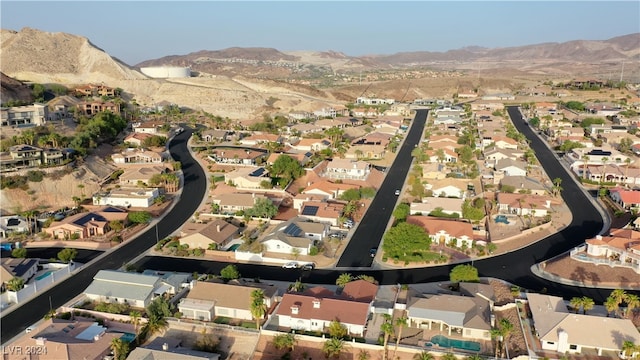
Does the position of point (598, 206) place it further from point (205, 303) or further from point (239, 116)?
point (239, 116)

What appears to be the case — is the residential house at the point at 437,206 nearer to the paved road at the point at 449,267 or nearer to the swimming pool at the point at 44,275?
the paved road at the point at 449,267

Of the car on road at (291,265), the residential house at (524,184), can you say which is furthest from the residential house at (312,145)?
the car on road at (291,265)

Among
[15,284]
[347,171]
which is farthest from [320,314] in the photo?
[347,171]

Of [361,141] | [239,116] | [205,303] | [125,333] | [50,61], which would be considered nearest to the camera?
[125,333]

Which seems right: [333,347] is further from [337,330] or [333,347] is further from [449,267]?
[449,267]

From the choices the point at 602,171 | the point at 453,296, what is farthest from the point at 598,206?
the point at 453,296

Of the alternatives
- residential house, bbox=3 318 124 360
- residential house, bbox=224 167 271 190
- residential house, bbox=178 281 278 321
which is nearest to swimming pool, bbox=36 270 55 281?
residential house, bbox=3 318 124 360

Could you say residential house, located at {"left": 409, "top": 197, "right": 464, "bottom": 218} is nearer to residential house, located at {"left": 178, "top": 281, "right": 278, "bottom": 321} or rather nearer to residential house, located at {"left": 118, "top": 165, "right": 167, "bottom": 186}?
residential house, located at {"left": 178, "top": 281, "right": 278, "bottom": 321}
